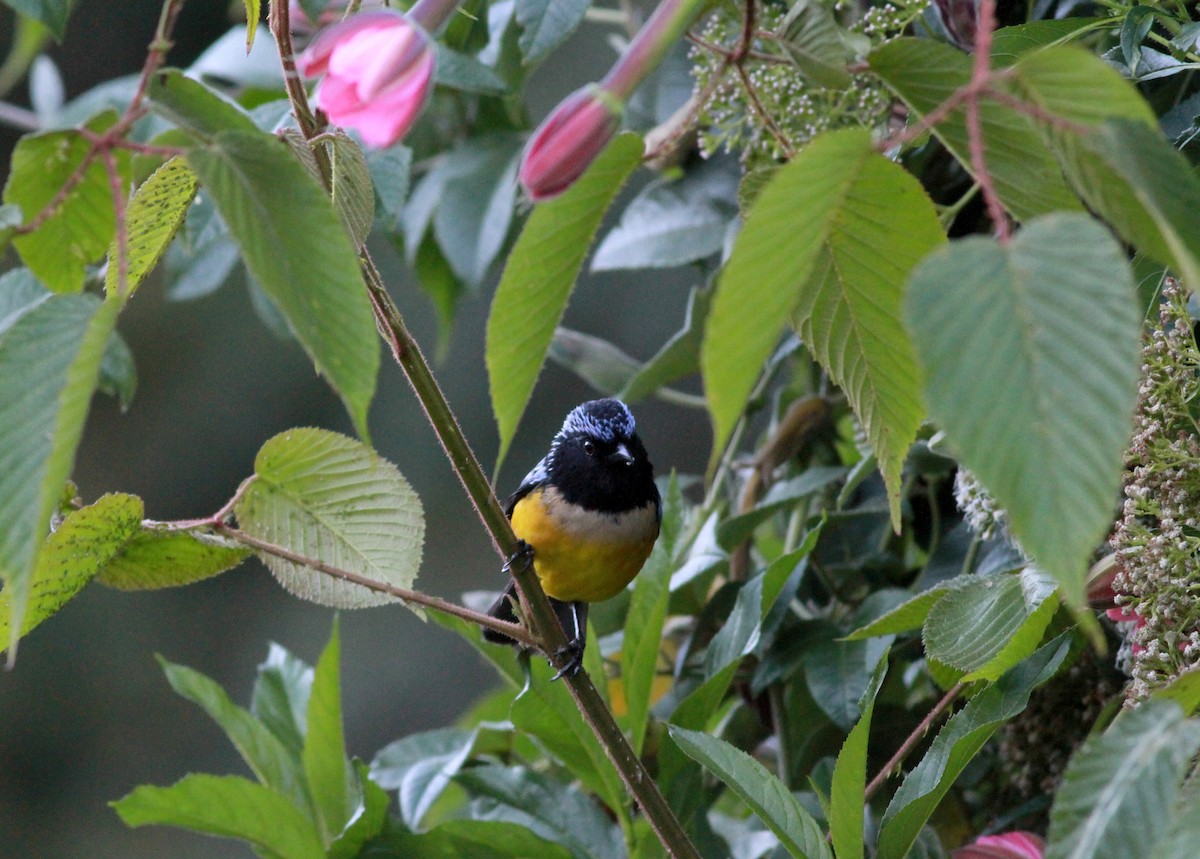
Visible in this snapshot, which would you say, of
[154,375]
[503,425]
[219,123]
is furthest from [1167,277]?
[154,375]

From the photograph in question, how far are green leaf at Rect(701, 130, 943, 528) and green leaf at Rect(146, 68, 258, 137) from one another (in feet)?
0.94

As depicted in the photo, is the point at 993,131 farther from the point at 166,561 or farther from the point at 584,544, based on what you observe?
the point at 584,544

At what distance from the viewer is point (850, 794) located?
987 millimetres

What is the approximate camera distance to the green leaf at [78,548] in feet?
2.84

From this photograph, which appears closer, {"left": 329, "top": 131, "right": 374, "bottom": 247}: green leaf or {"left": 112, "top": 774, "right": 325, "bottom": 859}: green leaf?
{"left": 329, "top": 131, "right": 374, "bottom": 247}: green leaf

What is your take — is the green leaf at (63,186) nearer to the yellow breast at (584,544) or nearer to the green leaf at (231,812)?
the green leaf at (231,812)

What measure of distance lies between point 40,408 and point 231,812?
76 cm

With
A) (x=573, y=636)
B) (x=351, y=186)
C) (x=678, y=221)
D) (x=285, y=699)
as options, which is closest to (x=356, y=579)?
(x=351, y=186)

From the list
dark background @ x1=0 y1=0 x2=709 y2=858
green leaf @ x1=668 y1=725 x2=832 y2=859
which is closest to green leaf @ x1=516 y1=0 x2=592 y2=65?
green leaf @ x1=668 y1=725 x2=832 y2=859

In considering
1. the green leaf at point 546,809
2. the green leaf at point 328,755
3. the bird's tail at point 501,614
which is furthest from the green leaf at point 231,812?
the bird's tail at point 501,614

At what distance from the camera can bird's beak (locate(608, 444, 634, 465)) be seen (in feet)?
6.82

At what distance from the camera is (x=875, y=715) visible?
4.62ft

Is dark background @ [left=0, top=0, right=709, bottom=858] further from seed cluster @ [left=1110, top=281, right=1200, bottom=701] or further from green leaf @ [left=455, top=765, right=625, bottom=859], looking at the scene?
seed cluster @ [left=1110, top=281, right=1200, bottom=701]

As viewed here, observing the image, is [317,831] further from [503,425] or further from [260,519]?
[503,425]
